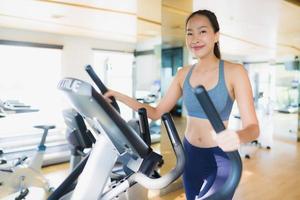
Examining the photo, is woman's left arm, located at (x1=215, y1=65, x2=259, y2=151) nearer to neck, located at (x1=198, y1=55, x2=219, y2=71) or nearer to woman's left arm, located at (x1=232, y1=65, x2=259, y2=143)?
woman's left arm, located at (x1=232, y1=65, x2=259, y2=143)

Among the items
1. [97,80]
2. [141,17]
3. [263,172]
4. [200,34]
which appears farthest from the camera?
[263,172]

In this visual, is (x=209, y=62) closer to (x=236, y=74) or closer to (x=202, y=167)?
(x=236, y=74)

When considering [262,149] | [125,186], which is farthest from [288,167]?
[125,186]

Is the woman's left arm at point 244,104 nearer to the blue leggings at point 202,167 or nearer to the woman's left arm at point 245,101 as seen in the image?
the woman's left arm at point 245,101

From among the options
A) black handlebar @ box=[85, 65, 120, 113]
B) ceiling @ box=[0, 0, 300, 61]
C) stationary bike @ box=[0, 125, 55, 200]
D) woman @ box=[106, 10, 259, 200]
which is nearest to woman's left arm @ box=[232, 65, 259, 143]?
woman @ box=[106, 10, 259, 200]

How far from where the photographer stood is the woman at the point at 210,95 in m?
1.03

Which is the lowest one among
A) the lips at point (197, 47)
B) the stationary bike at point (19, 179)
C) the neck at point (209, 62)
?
the stationary bike at point (19, 179)

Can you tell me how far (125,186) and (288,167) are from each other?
402 centimetres

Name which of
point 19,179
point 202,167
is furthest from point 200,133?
point 19,179

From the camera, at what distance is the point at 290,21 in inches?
190

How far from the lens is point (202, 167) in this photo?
1149 mm

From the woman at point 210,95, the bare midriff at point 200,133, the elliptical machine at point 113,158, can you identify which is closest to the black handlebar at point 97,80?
the woman at point 210,95

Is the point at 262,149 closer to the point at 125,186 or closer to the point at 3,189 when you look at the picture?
the point at 3,189

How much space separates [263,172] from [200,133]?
3.09 metres
